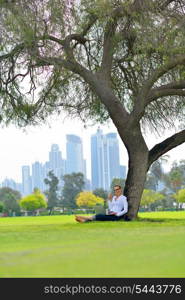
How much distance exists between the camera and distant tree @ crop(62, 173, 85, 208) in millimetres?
133512

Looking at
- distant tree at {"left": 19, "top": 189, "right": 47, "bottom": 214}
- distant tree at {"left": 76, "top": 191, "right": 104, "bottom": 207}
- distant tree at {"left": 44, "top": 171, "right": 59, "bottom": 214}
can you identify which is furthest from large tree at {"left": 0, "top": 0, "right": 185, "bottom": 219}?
distant tree at {"left": 44, "top": 171, "right": 59, "bottom": 214}

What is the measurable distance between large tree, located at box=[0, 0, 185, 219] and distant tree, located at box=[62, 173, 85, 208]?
10501cm

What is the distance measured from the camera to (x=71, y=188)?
5541 inches

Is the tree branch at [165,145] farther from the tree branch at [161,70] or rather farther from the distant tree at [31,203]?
the distant tree at [31,203]

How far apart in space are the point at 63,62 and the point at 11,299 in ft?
54.7

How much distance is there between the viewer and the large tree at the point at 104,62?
19.0m

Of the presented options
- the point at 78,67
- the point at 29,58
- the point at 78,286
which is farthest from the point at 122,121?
the point at 78,286

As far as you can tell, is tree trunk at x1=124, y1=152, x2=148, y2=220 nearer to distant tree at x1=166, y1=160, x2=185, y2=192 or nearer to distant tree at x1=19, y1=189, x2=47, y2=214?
distant tree at x1=19, y1=189, x2=47, y2=214

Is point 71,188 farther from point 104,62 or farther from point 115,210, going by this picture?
point 115,210

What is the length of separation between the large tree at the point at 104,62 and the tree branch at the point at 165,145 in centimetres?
3

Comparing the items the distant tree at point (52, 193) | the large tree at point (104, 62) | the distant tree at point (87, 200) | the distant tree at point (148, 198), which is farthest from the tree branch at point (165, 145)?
the distant tree at point (52, 193)

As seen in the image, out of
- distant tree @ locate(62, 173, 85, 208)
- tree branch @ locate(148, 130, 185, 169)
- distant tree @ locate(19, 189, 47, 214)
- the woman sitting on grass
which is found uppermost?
distant tree @ locate(62, 173, 85, 208)

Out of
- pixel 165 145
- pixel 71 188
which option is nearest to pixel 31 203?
pixel 71 188

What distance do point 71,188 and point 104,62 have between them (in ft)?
393
